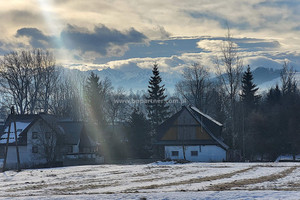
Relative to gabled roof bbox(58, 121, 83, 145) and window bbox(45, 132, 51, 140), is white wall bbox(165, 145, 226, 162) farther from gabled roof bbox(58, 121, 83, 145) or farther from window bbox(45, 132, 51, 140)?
gabled roof bbox(58, 121, 83, 145)

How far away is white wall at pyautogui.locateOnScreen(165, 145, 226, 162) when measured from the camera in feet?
190

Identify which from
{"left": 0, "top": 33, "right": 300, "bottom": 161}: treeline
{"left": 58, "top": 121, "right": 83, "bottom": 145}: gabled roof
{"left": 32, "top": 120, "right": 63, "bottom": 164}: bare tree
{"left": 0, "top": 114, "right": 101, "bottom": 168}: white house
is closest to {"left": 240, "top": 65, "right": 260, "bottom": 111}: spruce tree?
{"left": 0, "top": 33, "right": 300, "bottom": 161}: treeline

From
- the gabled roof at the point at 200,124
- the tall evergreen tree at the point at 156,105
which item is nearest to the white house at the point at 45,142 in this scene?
the gabled roof at the point at 200,124

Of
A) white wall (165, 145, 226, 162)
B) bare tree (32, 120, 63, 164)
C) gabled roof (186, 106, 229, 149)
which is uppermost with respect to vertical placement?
gabled roof (186, 106, 229, 149)

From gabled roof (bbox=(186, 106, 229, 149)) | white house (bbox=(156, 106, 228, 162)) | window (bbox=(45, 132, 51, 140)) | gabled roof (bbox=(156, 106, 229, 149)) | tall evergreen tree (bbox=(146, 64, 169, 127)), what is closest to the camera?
window (bbox=(45, 132, 51, 140))

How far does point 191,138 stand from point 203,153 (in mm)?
2924

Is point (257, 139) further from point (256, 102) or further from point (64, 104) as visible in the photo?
point (64, 104)

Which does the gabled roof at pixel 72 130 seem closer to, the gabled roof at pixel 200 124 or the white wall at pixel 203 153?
the gabled roof at pixel 200 124

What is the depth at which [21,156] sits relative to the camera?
62156 millimetres

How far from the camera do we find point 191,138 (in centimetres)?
6003

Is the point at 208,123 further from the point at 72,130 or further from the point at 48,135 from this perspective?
the point at 48,135

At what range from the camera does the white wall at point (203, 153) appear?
190 feet

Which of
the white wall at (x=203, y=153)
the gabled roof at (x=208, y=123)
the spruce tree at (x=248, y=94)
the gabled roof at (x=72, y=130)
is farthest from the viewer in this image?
the spruce tree at (x=248, y=94)

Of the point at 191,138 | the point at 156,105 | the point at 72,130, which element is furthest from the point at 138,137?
the point at 156,105
